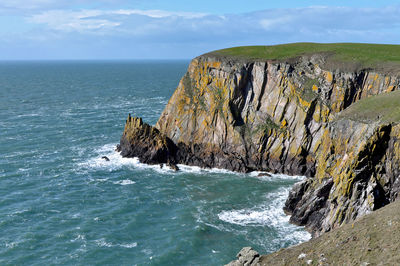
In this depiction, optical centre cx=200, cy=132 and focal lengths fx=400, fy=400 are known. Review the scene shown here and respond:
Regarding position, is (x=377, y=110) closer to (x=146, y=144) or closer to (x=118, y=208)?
(x=118, y=208)

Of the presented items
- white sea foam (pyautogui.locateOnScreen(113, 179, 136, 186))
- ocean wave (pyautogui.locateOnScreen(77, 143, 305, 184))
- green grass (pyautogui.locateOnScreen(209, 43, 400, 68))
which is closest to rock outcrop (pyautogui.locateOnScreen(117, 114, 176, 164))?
ocean wave (pyautogui.locateOnScreen(77, 143, 305, 184))

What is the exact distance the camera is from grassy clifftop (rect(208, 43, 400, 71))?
7131 centimetres

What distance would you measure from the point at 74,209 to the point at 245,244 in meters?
25.4

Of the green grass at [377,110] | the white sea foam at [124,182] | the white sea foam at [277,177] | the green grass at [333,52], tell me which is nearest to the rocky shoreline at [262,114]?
the green grass at [377,110]

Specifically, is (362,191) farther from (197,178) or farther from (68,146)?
(68,146)

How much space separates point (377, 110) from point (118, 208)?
37.3 meters

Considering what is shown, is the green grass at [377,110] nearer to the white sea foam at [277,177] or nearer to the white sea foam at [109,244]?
the white sea foam at [277,177]

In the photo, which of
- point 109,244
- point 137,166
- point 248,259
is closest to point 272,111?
point 137,166

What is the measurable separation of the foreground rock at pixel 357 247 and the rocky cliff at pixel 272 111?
1739 centimetres

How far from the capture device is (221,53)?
81.7 metres

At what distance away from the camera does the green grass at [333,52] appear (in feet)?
238

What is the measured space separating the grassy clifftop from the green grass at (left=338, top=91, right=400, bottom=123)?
17473 millimetres

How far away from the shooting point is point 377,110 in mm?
50875

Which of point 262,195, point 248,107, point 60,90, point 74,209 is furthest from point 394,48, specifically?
point 60,90
